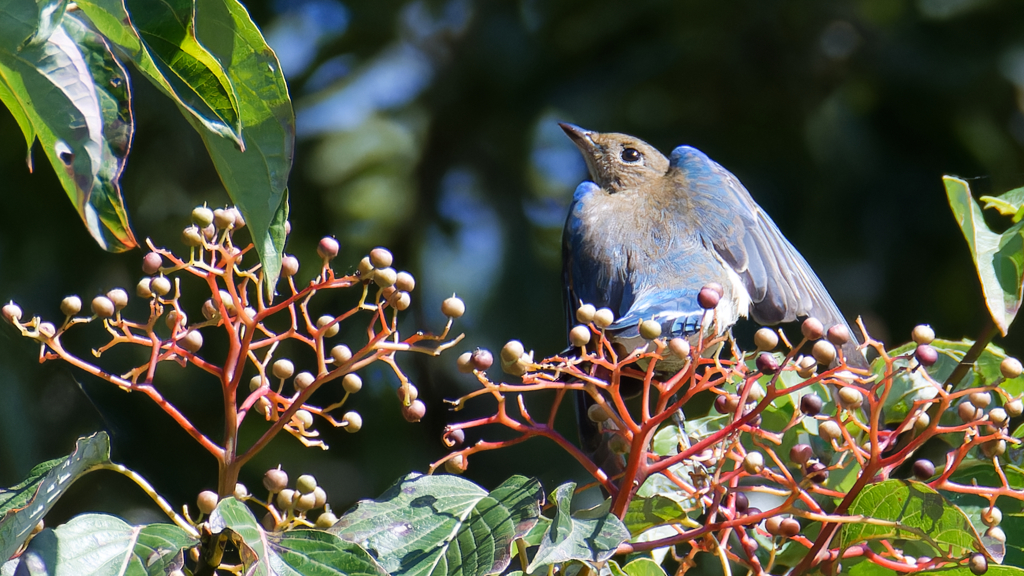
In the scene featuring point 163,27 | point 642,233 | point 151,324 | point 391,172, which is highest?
point 163,27

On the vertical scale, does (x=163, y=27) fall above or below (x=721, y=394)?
above

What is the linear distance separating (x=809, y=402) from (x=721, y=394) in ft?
0.53

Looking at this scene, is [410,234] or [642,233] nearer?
[642,233]

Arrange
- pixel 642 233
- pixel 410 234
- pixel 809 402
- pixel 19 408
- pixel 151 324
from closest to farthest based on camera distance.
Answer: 1. pixel 151 324
2. pixel 809 402
3. pixel 642 233
4. pixel 19 408
5. pixel 410 234

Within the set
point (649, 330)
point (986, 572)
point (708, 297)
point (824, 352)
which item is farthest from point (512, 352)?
point (986, 572)

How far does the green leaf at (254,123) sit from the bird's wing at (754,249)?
1883 millimetres

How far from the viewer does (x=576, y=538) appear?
1277 mm

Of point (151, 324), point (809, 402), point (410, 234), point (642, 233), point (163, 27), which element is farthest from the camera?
point (410, 234)

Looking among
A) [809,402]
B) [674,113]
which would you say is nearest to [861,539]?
[809,402]

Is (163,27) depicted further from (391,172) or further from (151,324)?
(391,172)

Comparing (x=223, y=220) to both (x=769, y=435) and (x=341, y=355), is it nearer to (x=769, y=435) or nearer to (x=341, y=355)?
(x=341, y=355)

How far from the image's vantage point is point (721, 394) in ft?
5.67

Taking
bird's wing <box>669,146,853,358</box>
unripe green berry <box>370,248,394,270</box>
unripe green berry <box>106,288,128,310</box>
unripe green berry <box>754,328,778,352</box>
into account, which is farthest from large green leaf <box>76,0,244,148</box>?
bird's wing <box>669,146,853,358</box>

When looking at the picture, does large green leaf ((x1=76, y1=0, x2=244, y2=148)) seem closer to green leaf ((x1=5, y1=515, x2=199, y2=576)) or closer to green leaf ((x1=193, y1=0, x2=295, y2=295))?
green leaf ((x1=193, y1=0, x2=295, y2=295))
